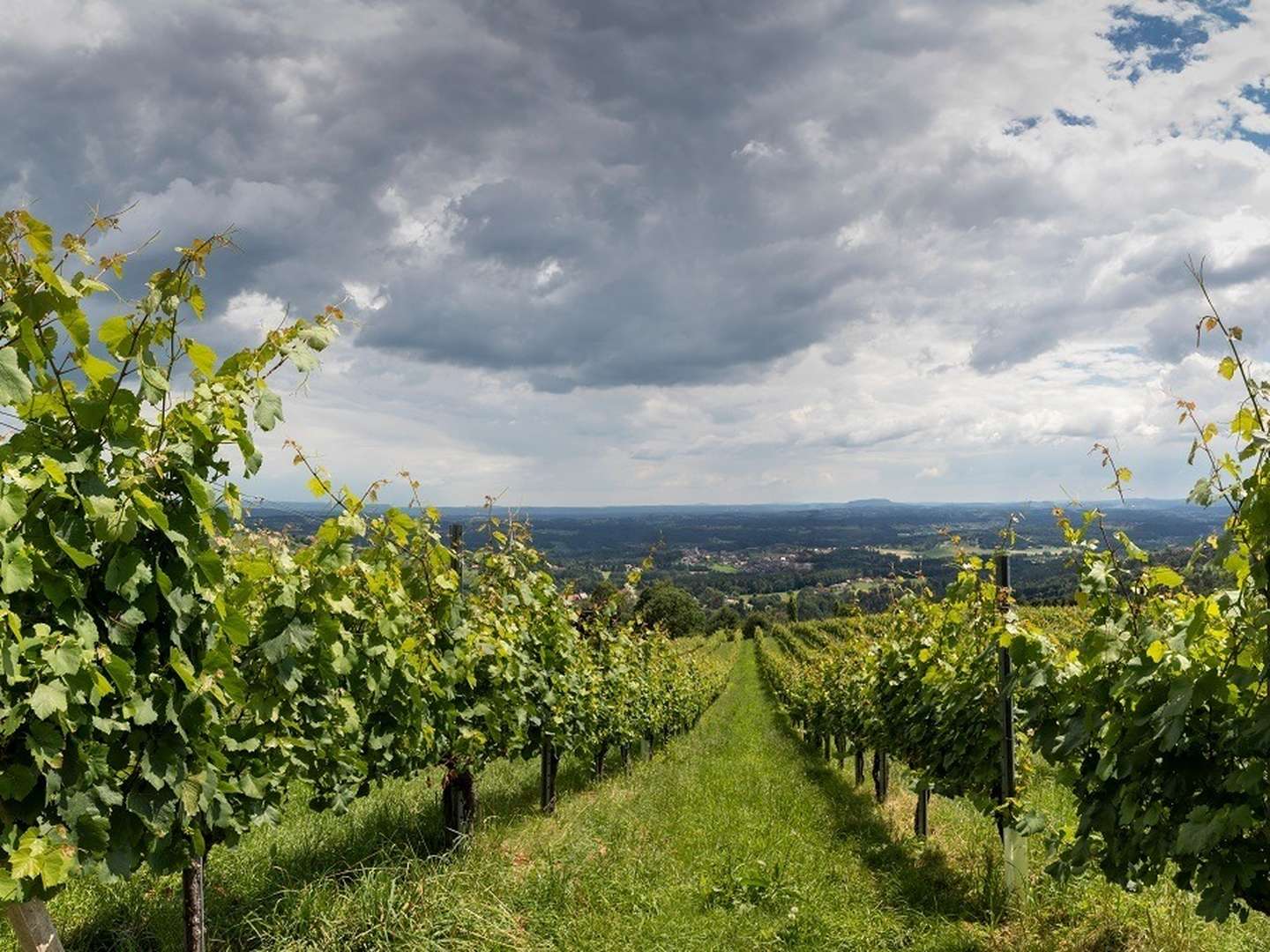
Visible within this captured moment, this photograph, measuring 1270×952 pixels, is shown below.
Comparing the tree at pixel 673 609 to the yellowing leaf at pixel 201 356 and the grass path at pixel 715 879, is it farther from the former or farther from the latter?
the yellowing leaf at pixel 201 356

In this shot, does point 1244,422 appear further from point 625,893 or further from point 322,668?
point 625,893

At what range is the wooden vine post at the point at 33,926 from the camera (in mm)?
2984

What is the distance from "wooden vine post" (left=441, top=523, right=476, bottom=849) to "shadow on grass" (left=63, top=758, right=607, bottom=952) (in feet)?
0.54

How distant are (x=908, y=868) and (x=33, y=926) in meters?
7.68

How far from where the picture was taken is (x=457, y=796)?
752cm

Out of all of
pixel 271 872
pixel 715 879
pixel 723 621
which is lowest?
pixel 723 621

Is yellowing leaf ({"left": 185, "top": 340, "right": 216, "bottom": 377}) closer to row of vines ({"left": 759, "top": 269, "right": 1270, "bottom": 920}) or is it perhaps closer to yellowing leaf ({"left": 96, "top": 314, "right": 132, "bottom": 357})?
yellowing leaf ({"left": 96, "top": 314, "right": 132, "bottom": 357})

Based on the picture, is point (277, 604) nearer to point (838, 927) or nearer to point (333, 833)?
point (333, 833)

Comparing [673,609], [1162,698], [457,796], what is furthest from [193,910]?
[673,609]

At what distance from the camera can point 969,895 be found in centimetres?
677

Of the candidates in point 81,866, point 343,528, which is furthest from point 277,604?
point 81,866

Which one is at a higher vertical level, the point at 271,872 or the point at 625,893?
the point at 271,872

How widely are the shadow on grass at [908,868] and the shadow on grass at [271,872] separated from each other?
14.4 ft

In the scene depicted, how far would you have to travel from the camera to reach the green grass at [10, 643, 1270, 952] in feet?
16.4
